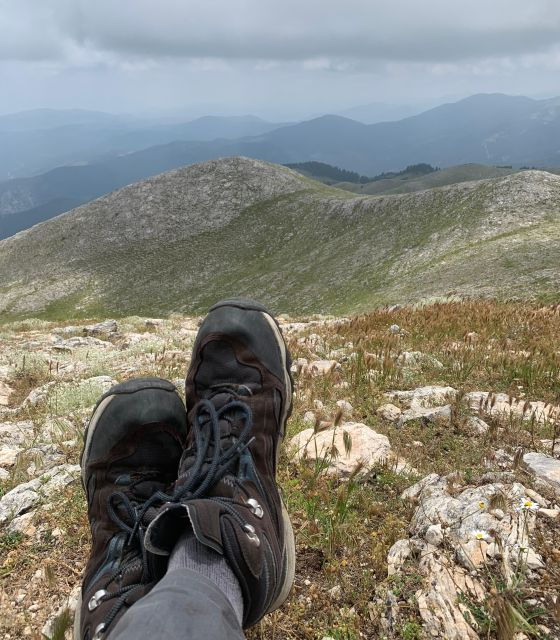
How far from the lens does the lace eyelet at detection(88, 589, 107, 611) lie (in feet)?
7.75

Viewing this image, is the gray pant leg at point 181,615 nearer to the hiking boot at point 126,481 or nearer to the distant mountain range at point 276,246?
the hiking boot at point 126,481

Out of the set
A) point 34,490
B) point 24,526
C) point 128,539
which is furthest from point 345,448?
point 34,490

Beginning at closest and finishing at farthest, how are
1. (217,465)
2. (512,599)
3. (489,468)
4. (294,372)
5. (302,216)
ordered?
(512,599) → (217,465) → (489,468) → (294,372) → (302,216)

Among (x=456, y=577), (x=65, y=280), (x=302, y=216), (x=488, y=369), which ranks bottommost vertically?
(x=65, y=280)

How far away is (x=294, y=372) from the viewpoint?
6527 mm

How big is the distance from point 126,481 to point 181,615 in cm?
168

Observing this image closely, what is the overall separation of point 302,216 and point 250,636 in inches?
2611

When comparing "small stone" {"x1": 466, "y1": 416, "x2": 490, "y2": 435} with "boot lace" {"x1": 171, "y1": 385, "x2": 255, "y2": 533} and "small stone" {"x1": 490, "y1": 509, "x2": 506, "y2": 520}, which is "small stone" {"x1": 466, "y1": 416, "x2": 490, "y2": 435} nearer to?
"small stone" {"x1": 490, "y1": 509, "x2": 506, "y2": 520}

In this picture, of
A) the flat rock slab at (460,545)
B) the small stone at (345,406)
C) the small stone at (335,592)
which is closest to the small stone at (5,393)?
the small stone at (345,406)

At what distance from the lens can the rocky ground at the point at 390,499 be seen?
2.51 meters

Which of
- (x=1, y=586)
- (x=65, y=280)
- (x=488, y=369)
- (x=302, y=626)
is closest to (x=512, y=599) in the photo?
(x=302, y=626)

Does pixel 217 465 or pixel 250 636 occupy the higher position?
pixel 217 465

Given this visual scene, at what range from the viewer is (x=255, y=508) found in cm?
269

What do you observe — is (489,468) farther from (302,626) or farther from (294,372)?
(294,372)
